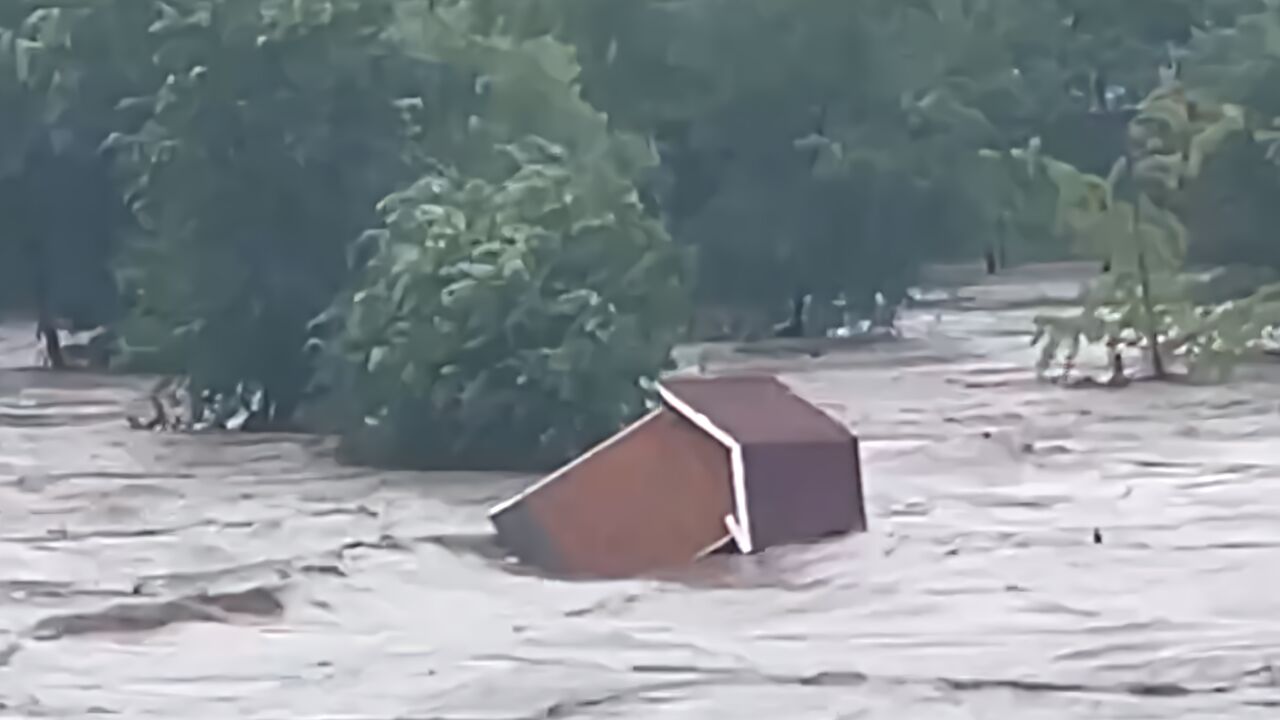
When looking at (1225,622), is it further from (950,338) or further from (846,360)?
(950,338)

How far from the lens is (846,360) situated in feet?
68.1

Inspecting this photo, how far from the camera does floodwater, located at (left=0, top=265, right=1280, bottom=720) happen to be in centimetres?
744

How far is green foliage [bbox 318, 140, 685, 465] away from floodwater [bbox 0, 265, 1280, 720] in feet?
1.54

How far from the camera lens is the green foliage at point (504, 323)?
43.7ft

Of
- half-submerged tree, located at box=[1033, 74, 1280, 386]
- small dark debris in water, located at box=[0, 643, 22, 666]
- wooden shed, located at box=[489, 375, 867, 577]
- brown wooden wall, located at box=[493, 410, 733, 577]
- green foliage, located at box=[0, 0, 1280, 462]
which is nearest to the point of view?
small dark debris in water, located at box=[0, 643, 22, 666]

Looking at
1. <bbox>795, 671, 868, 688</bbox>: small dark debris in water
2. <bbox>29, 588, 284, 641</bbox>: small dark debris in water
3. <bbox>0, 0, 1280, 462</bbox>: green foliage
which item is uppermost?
<bbox>0, 0, 1280, 462</bbox>: green foliage

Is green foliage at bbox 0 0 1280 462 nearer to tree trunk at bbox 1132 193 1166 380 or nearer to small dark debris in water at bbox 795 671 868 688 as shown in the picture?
tree trunk at bbox 1132 193 1166 380

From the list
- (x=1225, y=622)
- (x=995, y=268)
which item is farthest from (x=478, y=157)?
(x=995, y=268)

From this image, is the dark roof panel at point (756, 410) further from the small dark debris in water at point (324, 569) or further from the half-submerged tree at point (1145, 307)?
the half-submerged tree at point (1145, 307)

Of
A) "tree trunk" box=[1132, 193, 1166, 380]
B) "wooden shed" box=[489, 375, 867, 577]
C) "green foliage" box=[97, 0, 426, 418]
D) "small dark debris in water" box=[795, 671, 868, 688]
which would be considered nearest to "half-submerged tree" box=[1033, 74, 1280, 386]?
"tree trunk" box=[1132, 193, 1166, 380]

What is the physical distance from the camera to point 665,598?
29.7ft

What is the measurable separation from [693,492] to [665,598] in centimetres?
105

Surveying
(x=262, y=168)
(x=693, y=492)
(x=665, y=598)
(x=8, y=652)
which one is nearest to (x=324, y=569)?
(x=693, y=492)

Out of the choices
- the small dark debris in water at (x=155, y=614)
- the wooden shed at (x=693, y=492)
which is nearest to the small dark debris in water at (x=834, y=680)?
the wooden shed at (x=693, y=492)
